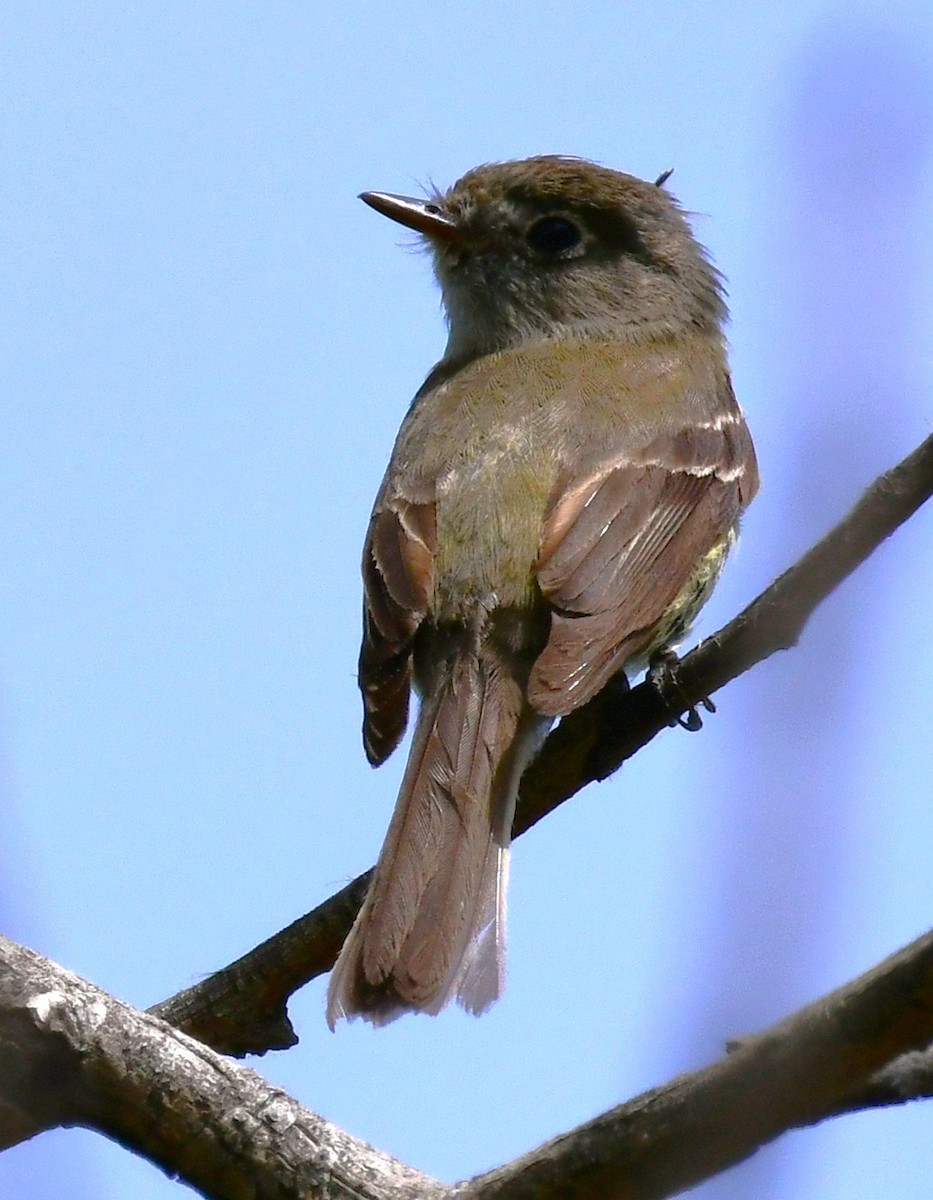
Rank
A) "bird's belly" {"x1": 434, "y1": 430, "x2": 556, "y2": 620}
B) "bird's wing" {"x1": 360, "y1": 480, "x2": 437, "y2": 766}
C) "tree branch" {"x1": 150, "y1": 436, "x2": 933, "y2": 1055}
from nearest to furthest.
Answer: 1. "tree branch" {"x1": 150, "y1": 436, "x2": 933, "y2": 1055}
2. "bird's wing" {"x1": 360, "y1": 480, "x2": 437, "y2": 766}
3. "bird's belly" {"x1": 434, "y1": 430, "x2": 556, "y2": 620}

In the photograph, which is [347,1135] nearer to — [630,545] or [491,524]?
[491,524]

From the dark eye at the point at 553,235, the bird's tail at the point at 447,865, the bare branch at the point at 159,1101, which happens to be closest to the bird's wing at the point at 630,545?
the bird's tail at the point at 447,865

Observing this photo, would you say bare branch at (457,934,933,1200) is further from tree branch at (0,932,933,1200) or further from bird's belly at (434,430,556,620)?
bird's belly at (434,430,556,620)

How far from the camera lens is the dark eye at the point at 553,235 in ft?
25.7

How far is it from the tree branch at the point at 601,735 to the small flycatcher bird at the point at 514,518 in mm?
257

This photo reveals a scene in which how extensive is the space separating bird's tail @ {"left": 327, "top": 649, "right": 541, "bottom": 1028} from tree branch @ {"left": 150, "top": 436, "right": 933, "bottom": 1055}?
1.10 feet

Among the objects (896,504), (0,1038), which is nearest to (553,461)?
(896,504)

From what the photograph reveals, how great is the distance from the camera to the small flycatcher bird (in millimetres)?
4883

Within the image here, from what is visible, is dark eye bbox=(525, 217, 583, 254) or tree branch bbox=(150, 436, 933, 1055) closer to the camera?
tree branch bbox=(150, 436, 933, 1055)

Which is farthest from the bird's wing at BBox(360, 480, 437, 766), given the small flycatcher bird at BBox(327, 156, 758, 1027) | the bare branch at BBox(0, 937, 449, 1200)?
the bare branch at BBox(0, 937, 449, 1200)

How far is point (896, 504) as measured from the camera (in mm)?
4461

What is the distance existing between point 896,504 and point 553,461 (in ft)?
5.91

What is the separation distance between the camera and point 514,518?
19.1 feet

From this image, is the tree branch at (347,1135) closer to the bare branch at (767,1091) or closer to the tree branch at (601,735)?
the bare branch at (767,1091)
